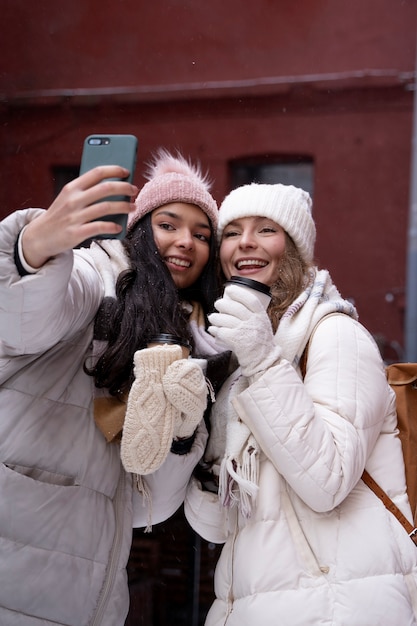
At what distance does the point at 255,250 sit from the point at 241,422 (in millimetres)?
588

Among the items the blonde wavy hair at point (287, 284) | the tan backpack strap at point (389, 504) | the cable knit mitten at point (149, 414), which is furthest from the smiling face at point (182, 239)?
the tan backpack strap at point (389, 504)

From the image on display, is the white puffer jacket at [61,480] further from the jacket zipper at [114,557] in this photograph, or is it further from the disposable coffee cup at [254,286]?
the disposable coffee cup at [254,286]

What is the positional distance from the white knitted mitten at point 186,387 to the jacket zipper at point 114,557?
0.43 m

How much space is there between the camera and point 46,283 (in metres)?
1.68

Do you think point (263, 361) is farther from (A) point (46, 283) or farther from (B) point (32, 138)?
(B) point (32, 138)

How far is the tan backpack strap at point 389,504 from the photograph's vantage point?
2014mm

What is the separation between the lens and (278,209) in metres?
2.36

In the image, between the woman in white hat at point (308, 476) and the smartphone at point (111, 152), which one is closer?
the smartphone at point (111, 152)

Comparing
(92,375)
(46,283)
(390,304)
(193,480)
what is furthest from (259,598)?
(390,304)

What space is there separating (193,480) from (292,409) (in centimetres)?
59

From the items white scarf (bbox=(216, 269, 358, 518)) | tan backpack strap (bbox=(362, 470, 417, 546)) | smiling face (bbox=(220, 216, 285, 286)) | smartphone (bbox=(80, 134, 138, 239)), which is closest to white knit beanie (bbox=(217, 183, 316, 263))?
smiling face (bbox=(220, 216, 285, 286))

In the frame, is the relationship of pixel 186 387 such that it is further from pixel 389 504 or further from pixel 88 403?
pixel 389 504

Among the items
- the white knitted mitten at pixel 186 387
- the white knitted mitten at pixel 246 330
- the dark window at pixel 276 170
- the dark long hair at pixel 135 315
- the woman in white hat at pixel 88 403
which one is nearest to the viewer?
the woman in white hat at pixel 88 403

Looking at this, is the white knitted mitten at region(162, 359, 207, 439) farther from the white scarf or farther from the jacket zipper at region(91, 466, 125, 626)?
the jacket zipper at region(91, 466, 125, 626)
